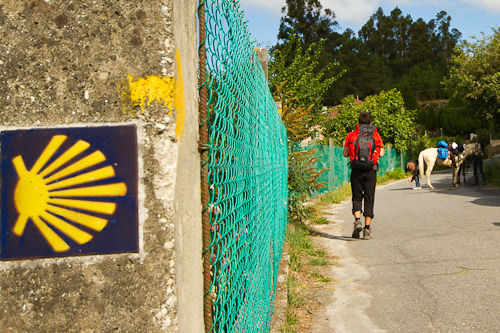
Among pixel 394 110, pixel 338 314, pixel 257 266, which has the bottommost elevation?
pixel 338 314

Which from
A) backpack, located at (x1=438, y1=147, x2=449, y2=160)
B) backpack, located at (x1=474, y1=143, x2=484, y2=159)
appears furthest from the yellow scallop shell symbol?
backpack, located at (x1=474, y1=143, x2=484, y2=159)

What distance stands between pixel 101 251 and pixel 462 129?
62.8 meters

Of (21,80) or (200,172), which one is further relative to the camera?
(200,172)

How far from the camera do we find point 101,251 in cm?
128

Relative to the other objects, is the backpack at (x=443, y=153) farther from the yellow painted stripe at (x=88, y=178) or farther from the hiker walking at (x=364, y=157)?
the yellow painted stripe at (x=88, y=178)

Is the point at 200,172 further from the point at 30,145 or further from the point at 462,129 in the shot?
the point at 462,129

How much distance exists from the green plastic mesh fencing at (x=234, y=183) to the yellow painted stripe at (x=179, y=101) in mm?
151

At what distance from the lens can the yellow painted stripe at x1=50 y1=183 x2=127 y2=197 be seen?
50.9 inches

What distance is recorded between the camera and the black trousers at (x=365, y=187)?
22.5 ft

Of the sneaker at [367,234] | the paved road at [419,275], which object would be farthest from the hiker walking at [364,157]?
the paved road at [419,275]

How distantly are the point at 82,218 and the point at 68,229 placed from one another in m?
0.05

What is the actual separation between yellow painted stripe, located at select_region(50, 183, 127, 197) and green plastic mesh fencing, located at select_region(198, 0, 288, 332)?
0.98ft

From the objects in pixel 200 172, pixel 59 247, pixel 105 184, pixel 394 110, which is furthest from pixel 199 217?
pixel 394 110

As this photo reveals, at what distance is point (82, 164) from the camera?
1304 mm
